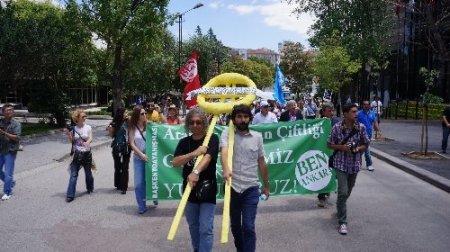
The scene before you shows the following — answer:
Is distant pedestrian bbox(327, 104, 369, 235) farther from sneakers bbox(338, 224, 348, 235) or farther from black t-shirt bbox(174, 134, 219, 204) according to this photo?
black t-shirt bbox(174, 134, 219, 204)

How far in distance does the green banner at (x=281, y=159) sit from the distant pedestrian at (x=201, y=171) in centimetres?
311

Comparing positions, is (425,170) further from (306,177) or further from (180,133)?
(180,133)

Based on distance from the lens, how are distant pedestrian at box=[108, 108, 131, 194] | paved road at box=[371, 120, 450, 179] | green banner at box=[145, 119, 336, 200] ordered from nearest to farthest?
green banner at box=[145, 119, 336, 200] < distant pedestrian at box=[108, 108, 131, 194] < paved road at box=[371, 120, 450, 179]

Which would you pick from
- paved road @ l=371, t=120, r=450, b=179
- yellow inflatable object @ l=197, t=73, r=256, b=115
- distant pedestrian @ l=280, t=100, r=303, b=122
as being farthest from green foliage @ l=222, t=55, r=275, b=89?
yellow inflatable object @ l=197, t=73, r=256, b=115

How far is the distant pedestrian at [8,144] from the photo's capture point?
8812mm

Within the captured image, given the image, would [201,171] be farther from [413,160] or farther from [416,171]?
[413,160]

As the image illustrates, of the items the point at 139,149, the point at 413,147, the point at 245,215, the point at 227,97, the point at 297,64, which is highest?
the point at 297,64

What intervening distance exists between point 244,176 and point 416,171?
26.8 ft

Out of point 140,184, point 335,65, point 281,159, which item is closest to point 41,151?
point 140,184

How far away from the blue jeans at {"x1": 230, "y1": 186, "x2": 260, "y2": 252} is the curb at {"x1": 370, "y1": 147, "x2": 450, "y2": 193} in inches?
250

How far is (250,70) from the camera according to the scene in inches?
3848

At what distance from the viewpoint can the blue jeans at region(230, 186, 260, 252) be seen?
4.99 metres

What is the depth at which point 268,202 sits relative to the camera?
28.5ft

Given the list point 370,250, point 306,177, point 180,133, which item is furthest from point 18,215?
point 370,250
